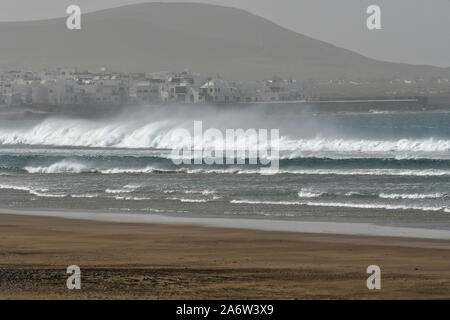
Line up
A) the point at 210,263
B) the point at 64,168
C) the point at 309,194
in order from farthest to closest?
the point at 64,168
the point at 309,194
the point at 210,263

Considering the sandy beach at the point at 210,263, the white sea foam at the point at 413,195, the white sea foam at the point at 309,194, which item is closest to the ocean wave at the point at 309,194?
the white sea foam at the point at 309,194

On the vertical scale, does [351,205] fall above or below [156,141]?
above

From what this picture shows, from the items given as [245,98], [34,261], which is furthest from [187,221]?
[245,98]

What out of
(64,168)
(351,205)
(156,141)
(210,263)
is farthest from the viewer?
(156,141)

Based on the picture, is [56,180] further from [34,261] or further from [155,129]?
[155,129]

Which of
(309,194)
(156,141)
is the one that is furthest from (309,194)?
(156,141)

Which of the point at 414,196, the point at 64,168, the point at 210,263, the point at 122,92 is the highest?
the point at 122,92

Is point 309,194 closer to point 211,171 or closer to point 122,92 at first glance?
point 211,171
